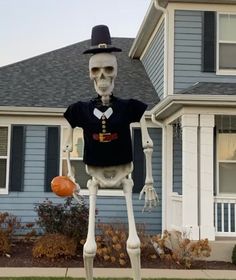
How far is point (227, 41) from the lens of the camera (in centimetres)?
1100

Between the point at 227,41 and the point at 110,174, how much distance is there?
22.0ft

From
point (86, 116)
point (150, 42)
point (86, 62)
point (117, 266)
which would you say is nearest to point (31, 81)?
point (86, 62)

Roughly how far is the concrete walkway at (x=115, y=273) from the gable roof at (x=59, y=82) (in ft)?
14.8

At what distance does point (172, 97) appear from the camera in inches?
367

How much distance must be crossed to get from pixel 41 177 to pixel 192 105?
403cm

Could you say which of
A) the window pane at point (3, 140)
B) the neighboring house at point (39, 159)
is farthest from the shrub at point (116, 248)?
the window pane at point (3, 140)

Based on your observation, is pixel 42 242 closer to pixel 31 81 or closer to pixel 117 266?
pixel 117 266

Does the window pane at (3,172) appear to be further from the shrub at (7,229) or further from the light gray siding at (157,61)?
the light gray siding at (157,61)

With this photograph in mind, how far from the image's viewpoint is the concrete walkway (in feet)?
25.5

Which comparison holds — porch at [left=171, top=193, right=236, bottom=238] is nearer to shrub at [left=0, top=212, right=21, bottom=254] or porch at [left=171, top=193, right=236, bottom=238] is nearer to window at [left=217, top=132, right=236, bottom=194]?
window at [left=217, top=132, right=236, bottom=194]

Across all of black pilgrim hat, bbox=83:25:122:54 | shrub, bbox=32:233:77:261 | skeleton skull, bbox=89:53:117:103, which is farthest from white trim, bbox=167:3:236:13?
skeleton skull, bbox=89:53:117:103

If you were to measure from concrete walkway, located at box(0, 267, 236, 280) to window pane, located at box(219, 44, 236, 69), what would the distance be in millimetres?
4631

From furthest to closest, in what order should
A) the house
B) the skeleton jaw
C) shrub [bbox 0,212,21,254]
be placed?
the house
shrub [bbox 0,212,21,254]
the skeleton jaw

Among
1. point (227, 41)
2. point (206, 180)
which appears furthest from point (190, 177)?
point (227, 41)
